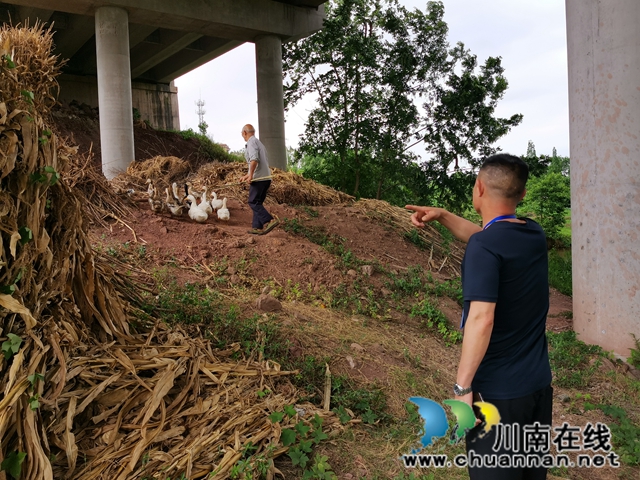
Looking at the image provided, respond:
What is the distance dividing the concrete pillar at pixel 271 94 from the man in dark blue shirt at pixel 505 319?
1324cm

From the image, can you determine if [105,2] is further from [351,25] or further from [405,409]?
[405,409]

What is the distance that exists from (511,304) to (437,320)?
4.32 m

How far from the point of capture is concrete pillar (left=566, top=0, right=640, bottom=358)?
566 centimetres

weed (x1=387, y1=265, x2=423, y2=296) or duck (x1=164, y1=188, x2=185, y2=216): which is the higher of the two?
duck (x1=164, y1=188, x2=185, y2=216)

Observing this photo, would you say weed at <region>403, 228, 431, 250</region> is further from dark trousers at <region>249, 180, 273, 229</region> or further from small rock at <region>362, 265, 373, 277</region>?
dark trousers at <region>249, 180, 273, 229</region>

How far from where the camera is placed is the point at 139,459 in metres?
3.05

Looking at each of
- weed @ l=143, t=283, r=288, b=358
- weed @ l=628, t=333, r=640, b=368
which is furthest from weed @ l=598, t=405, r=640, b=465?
weed @ l=143, t=283, r=288, b=358

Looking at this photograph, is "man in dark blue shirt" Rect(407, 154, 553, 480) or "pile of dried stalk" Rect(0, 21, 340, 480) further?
"pile of dried stalk" Rect(0, 21, 340, 480)

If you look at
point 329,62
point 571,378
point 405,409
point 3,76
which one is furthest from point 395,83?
point 3,76

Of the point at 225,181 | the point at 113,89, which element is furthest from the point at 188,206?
the point at 113,89

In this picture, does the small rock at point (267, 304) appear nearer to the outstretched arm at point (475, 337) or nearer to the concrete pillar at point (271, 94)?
the outstretched arm at point (475, 337)

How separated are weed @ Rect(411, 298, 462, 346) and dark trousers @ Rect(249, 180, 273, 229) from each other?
116 inches

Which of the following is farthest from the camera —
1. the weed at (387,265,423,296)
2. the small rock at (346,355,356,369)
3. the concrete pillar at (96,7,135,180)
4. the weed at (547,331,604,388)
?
the concrete pillar at (96,7,135,180)

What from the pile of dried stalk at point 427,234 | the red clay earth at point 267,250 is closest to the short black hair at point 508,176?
the red clay earth at point 267,250
